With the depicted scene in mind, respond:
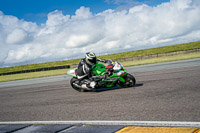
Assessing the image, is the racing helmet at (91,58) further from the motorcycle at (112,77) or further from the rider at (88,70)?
the motorcycle at (112,77)

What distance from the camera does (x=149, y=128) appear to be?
3229mm

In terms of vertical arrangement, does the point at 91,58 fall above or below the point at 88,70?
above

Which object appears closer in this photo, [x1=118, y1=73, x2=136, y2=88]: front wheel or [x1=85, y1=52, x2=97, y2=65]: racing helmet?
[x1=118, y1=73, x2=136, y2=88]: front wheel

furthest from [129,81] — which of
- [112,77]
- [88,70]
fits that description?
[88,70]

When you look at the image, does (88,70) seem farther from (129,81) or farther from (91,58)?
(129,81)

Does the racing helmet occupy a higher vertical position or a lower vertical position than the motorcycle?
higher

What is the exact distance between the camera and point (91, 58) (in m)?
7.74

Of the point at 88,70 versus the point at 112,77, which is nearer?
the point at 112,77

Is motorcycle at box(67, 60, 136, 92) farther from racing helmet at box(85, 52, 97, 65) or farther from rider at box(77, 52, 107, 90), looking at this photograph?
racing helmet at box(85, 52, 97, 65)

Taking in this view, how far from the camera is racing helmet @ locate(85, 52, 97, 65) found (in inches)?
305

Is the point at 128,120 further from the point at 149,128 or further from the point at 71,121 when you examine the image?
the point at 71,121

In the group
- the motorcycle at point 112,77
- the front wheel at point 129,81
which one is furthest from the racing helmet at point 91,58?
the front wheel at point 129,81

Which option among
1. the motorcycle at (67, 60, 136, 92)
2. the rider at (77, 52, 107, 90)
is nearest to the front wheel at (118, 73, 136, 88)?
the motorcycle at (67, 60, 136, 92)

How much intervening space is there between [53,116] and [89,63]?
336 cm
